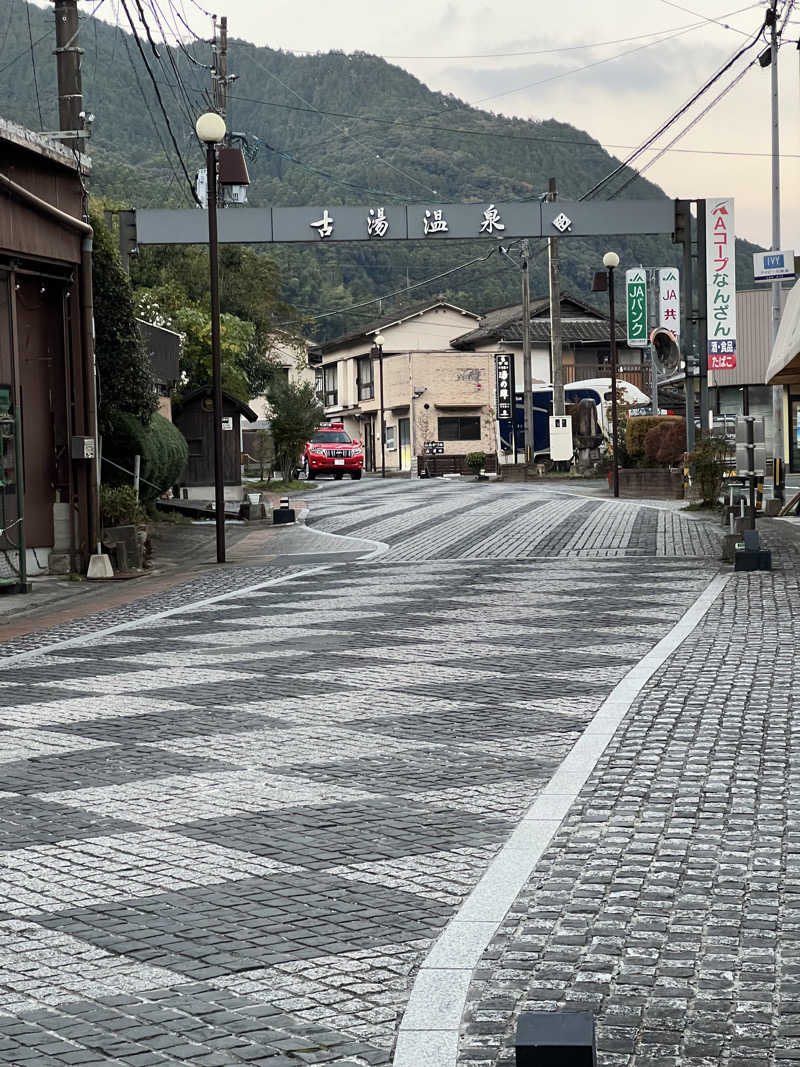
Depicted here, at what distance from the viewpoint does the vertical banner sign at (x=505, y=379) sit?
57312mm

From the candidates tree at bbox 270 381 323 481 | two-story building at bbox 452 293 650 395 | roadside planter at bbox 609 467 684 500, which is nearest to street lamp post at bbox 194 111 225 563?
roadside planter at bbox 609 467 684 500

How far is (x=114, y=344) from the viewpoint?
Result: 74.3 ft

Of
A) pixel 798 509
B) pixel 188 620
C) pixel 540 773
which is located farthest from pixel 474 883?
pixel 798 509

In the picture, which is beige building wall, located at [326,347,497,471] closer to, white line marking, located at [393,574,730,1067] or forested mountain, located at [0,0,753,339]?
forested mountain, located at [0,0,753,339]

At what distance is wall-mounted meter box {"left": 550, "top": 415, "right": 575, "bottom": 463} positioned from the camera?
152ft

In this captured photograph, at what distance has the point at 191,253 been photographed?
158ft

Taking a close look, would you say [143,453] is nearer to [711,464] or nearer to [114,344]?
[114,344]

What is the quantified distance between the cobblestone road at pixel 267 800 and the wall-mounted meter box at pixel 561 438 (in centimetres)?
3167

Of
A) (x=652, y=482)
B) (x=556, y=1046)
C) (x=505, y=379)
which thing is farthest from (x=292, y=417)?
(x=556, y=1046)

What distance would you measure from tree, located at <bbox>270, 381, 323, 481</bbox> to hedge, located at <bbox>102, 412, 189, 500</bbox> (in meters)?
17.7

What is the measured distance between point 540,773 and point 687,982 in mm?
2906

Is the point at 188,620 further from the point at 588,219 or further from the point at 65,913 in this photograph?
the point at 588,219

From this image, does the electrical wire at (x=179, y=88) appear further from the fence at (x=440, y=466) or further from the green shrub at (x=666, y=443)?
the fence at (x=440, y=466)

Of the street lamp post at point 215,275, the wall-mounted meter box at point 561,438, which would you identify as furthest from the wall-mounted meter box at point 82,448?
the wall-mounted meter box at point 561,438
